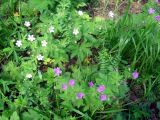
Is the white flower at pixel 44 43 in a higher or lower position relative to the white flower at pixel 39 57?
higher

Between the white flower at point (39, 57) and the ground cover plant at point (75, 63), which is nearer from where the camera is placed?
the ground cover plant at point (75, 63)

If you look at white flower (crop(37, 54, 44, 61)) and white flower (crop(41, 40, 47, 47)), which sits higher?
white flower (crop(41, 40, 47, 47))

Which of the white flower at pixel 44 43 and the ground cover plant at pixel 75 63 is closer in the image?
the ground cover plant at pixel 75 63

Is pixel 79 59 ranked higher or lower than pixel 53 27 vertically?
lower

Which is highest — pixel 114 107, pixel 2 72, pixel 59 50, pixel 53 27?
pixel 53 27

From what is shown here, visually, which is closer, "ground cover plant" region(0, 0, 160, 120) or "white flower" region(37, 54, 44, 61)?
"ground cover plant" region(0, 0, 160, 120)

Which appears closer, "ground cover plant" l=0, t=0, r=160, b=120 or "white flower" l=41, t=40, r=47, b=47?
"ground cover plant" l=0, t=0, r=160, b=120

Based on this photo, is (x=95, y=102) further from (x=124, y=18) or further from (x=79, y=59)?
(x=124, y=18)

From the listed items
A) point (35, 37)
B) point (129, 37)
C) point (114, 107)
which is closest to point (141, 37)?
point (129, 37)
